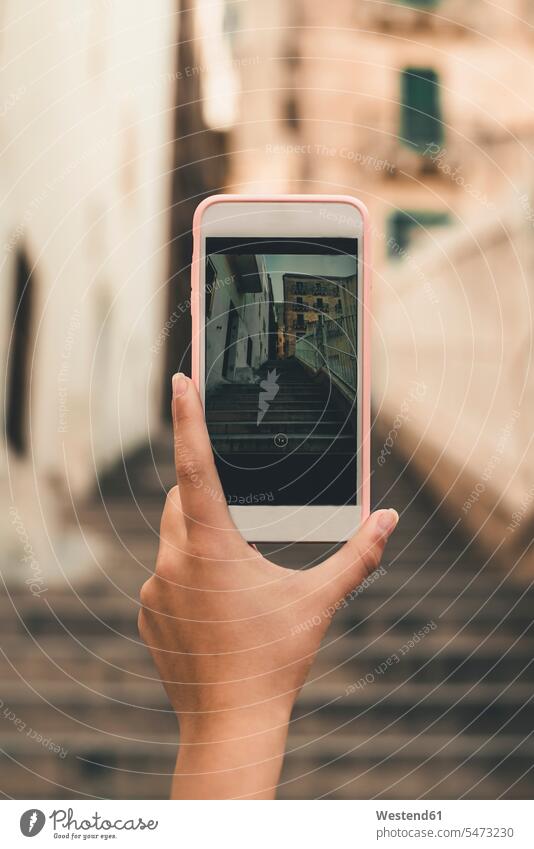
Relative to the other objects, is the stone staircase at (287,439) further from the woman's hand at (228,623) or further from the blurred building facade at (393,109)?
the blurred building facade at (393,109)

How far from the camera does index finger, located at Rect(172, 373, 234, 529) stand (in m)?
0.68

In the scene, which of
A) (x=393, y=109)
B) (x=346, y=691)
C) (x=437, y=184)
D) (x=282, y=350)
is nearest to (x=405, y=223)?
(x=437, y=184)

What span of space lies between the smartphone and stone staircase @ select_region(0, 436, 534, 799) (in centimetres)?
67

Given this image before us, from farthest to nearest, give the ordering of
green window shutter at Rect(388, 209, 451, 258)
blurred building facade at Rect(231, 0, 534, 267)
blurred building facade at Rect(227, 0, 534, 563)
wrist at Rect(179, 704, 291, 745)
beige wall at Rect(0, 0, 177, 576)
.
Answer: green window shutter at Rect(388, 209, 451, 258), blurred building facade at Rect(231, 0, 534, 267), blurred building facade at Rect(227, 0, 534, 563), beige wall at Rect(0, 0, 177, 576), wrist at Rect(179, 704, 291, 745)

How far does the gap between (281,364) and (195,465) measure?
0.43 feet

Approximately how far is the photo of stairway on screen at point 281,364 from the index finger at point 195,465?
0.06 ft

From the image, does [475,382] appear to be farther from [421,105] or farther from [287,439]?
[421,105]

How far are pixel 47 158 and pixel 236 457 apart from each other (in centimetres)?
114

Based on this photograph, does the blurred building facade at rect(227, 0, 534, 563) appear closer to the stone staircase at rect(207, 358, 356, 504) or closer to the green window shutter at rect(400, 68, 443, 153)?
the green window shutter at rect(400, 68, 443, 153)

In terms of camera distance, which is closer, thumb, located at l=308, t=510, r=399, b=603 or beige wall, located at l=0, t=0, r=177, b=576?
thumb, located at l=308, t=510, r=399, b=603

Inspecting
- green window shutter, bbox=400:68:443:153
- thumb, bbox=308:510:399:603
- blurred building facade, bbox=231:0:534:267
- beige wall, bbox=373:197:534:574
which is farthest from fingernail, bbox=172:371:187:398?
green window shutter, bbox=400:68:443:153

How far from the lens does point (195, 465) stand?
69cm

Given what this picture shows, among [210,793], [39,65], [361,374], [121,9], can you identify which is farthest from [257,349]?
[121,9]
